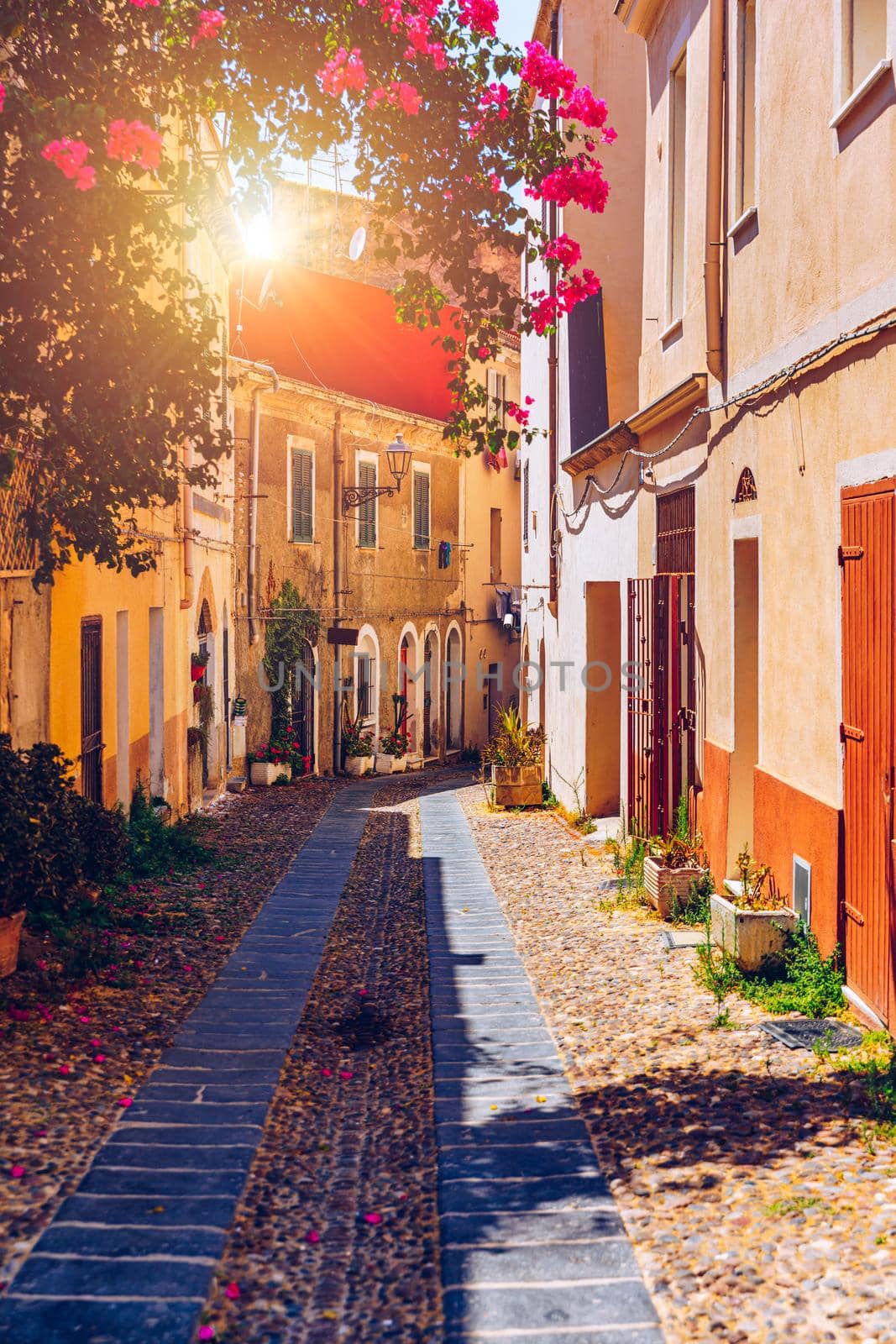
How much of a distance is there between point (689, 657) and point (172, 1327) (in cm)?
659

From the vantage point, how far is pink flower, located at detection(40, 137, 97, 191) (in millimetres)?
4848

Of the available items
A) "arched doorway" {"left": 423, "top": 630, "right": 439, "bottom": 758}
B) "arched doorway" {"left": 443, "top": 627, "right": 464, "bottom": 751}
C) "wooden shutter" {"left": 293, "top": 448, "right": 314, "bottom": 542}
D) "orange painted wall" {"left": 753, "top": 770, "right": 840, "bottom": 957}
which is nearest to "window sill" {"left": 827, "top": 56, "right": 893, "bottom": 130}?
"orange painted wall" {"left": 753, "top": 770, "right": 840, "bottom": 957}

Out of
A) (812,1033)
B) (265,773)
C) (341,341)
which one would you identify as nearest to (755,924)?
(812,1033)

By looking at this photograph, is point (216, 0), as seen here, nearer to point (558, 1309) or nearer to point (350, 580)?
point (558, 1309)

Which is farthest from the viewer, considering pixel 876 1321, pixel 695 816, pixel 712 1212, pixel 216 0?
pixel 695 816

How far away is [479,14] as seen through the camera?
6008 mm

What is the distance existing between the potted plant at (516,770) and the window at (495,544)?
45.7 feet

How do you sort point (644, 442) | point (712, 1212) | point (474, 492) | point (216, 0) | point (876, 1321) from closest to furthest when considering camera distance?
1. point (876, 1321)
2. point (712, 1212)
3. point (216, 0)
4. point (644, 442)
5. point (474, 492)

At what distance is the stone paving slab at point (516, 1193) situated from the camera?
323 centimetres

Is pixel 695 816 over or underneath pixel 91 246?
underneath

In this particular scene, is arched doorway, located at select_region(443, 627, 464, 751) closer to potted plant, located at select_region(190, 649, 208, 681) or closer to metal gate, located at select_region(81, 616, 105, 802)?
potted plant, located at select_region(190, 649, 208, 681)

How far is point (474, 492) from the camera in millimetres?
27672

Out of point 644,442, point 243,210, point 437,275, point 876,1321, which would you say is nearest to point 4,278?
point 243,210

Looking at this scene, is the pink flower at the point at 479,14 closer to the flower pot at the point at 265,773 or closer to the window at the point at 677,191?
the window at the point at 677,191
